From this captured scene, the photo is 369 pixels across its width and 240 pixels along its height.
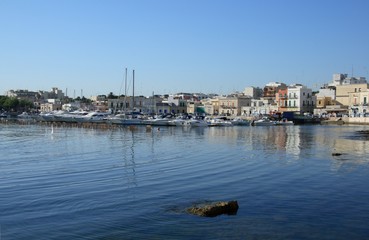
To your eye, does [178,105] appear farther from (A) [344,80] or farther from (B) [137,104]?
(A) [344,80]

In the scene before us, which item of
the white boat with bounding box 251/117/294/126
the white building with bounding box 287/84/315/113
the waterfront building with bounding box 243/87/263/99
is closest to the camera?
the white boat with bounding box 251/117/294/126

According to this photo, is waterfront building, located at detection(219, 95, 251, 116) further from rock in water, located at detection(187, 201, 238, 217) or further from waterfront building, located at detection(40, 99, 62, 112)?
rock in water, located at detection(187, 201, 238, 217)

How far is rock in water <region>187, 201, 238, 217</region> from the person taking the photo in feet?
46.4

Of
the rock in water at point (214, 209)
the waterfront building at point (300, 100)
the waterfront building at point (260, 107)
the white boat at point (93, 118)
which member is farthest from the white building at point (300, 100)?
the rock in water at point (214, 209)

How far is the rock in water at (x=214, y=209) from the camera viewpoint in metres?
14.1

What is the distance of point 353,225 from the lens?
13547 mm

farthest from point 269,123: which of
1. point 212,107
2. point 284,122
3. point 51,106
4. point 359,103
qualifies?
point 51,106

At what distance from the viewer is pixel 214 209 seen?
14305mm

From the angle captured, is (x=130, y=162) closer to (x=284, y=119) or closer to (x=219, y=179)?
(x=219, y=179)

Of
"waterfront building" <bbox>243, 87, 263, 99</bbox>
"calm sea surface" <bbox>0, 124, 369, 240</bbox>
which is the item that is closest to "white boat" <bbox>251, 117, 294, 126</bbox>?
"waterfront building" <bbox>243, 87, 263, 99</bbox>

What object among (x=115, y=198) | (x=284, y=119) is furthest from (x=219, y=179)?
(x=284, y=119)

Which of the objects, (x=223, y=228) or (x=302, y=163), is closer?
(x=223, y=228)

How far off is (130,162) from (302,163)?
10.5 metres

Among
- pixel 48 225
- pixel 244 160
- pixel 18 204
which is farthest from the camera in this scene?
pixel 244 160
